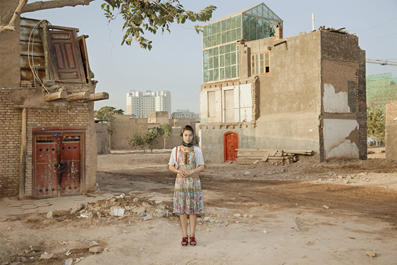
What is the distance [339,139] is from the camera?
20953 mm

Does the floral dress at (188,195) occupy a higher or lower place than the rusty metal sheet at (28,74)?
lower

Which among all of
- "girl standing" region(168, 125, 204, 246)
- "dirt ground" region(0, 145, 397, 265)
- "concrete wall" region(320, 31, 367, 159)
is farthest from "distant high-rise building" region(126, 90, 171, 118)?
"girl standing" region(168, 125, 204, 246)

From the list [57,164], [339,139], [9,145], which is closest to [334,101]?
[339,139]

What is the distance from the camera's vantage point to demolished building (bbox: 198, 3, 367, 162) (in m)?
20.5

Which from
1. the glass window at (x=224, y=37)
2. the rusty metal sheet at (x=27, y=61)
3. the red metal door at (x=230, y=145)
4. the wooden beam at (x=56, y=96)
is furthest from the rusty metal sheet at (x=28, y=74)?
the glass window at (x=224, y=37)

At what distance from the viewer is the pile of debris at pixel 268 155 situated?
20734 millimetres

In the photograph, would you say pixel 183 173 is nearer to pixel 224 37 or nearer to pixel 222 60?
pixel 222 60

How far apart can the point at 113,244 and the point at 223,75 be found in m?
21.5

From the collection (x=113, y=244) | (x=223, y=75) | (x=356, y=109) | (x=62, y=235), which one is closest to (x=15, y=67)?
(x=62, y=235)

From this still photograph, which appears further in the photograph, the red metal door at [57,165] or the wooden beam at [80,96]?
the red metal door at [57,165]

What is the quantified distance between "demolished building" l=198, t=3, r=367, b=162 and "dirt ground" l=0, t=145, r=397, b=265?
8740 mm

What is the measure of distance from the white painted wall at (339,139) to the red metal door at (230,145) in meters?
6.77

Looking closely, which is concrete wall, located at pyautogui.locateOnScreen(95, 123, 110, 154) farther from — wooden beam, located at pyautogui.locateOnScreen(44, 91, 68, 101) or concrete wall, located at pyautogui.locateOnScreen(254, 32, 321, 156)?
wooden beam, located at pyautogui.locateOnScreen(44, 91, 68, 101)

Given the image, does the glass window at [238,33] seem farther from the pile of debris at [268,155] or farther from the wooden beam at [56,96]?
the wooden beam at [56,96]
